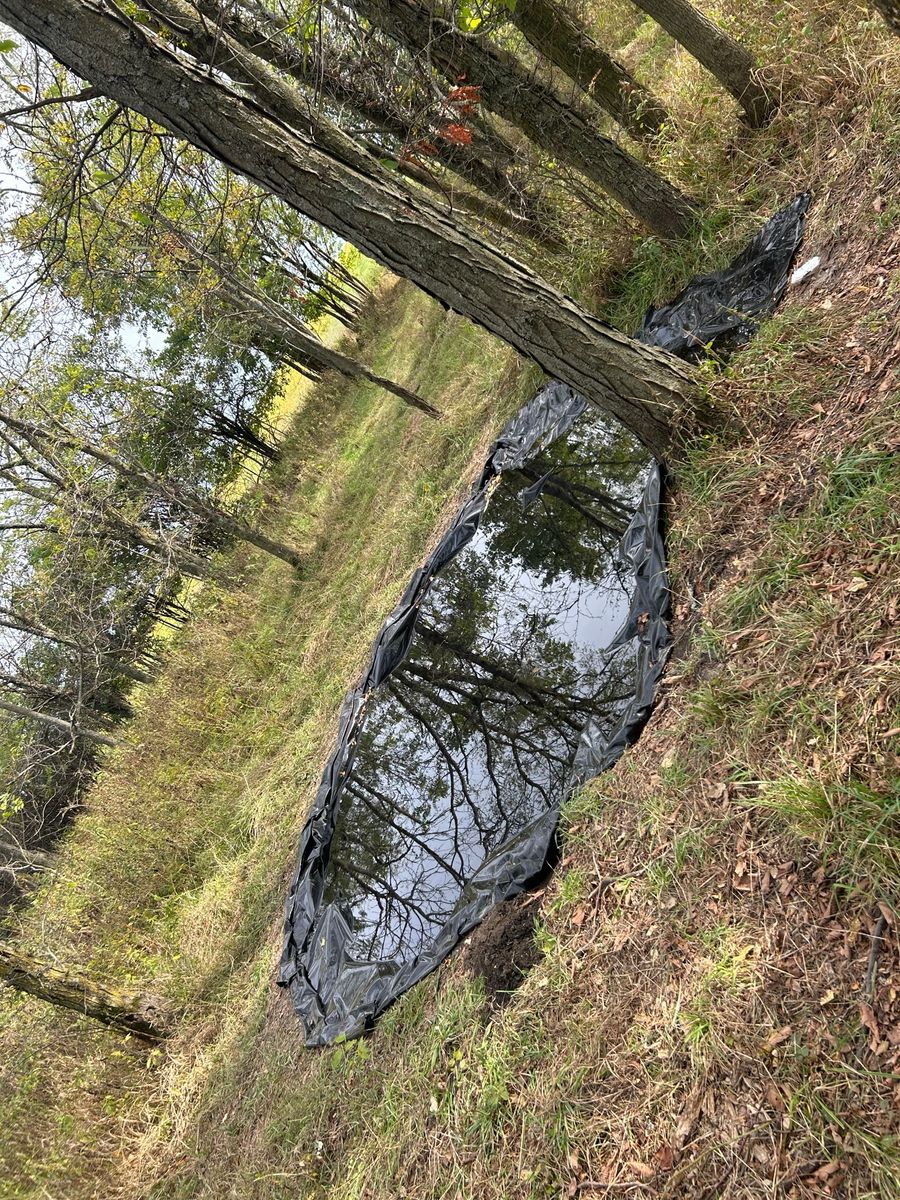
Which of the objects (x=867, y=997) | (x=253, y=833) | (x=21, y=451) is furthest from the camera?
(x=21, y=451)

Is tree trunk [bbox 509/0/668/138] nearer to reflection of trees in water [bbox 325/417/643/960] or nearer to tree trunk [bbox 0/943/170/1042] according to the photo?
reflection of trees in water [bbox 325/417/643/960]

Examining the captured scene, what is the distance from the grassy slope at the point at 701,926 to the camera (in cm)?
160

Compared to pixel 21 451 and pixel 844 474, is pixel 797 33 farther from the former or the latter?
pixel 21 451

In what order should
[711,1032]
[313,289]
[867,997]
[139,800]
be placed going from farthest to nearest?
[313,289], [139,800], [711,1032], [867,997]

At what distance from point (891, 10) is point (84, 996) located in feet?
18.4

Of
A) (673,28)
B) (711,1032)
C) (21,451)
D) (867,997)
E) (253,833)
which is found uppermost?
(673,28)

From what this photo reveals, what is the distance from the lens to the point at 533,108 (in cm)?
346

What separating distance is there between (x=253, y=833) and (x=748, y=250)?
4.77 metres

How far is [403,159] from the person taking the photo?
2605mm

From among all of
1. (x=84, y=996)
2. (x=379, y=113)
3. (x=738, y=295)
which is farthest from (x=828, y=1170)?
(x=379, y=113)

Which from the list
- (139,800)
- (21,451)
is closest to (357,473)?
(21,451)

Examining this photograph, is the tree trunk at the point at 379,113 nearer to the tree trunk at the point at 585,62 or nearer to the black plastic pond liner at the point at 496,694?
the tree trunk at the point at 585,62

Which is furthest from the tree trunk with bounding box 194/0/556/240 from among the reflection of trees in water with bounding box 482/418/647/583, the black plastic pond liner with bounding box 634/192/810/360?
the reflection of trees in water with bounding box 482/418/647/583

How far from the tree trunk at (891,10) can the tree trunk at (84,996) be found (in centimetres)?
547
